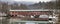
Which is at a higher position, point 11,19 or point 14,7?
point 14,7

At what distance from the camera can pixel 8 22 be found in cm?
96

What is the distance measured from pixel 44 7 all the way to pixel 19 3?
0.24 meters

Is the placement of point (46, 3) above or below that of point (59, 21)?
above

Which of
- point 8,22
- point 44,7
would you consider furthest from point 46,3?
point 8,22

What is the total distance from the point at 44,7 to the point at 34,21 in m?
0.17

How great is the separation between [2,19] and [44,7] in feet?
1.38

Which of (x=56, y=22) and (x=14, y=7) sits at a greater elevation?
(x=14, y=7)

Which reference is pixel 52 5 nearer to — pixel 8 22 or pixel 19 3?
pixel 19 3

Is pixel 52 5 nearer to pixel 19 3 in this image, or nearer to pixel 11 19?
pixel 19 3

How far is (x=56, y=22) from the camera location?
3.07 feet

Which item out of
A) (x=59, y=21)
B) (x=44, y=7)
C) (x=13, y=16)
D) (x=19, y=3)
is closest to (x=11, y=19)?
(x=13, y=16)

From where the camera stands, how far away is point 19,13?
→ 3.15ft

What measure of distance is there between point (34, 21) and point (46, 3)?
0.68 feet

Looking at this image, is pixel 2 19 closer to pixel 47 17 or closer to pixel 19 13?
pixel 19 13
